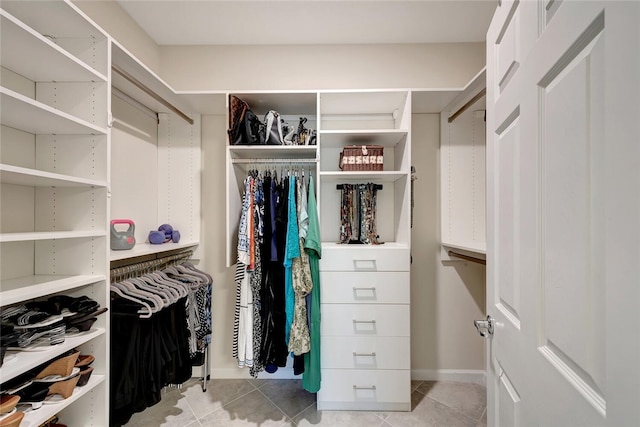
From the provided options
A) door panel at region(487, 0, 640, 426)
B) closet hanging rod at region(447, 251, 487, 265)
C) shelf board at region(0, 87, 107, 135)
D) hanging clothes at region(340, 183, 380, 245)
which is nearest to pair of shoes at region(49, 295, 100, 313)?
shelf board at region(0, 87, 107, 135)

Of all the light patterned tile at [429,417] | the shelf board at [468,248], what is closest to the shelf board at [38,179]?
the shelf board at [468,248]

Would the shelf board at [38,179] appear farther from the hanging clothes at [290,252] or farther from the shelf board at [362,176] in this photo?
the shelf board at [362,176]

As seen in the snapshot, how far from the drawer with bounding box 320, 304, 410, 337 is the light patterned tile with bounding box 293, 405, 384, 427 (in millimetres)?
526

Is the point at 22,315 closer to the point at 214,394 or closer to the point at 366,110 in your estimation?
the point at 214,394

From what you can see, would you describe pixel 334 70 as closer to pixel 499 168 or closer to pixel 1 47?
pixel 499 168

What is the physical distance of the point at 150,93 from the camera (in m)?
1.76

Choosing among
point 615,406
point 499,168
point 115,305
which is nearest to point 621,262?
point 615,406

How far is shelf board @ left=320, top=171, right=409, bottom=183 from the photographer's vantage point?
1755 millimetres

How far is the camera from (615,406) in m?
0.40

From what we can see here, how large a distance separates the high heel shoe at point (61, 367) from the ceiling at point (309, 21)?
6.79 ft

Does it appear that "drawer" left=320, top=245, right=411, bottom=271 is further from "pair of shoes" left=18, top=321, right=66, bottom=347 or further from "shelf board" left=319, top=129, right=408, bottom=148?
"pair of shoes" left=18, top=321, right=66, bottom=347

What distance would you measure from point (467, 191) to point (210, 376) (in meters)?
2.59

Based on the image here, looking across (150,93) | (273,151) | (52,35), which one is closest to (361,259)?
(273,151)

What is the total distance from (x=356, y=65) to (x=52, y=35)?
5.96 feet
